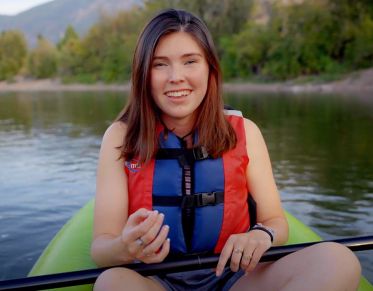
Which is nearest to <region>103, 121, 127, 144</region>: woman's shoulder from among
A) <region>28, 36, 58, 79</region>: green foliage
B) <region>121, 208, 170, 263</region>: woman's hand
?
<region>121, 208, 170, 263</region>: woman's hand

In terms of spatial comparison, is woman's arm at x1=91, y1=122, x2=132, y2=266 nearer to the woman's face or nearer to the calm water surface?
the woman's face

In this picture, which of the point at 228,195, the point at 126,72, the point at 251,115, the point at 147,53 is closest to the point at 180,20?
the point at 147,53

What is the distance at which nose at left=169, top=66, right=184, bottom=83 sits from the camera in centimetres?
161

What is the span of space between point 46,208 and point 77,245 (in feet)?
6.71

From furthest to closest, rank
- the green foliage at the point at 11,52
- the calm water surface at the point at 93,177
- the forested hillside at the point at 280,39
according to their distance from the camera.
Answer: the green foliage at the point at 11,52
the forested hillside at the point at 280,39
the calm water surface at the point at 93,177

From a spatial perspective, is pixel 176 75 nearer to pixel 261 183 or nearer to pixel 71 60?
pixel 261 183

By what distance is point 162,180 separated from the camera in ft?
5.53

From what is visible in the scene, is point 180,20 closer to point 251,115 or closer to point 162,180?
point 162,180

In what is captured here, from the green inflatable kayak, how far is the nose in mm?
808

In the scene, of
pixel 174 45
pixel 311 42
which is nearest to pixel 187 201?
pixel 174 45

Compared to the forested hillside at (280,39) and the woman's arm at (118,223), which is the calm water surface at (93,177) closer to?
the woman's arm at (118,223)

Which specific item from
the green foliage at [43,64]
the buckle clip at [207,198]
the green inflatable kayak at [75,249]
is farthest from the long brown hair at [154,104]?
the green foliage at [43,64]

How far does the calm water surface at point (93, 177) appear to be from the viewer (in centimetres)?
356

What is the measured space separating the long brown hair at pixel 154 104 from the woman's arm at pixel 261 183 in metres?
0.08
